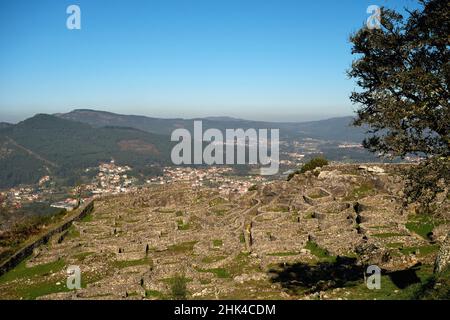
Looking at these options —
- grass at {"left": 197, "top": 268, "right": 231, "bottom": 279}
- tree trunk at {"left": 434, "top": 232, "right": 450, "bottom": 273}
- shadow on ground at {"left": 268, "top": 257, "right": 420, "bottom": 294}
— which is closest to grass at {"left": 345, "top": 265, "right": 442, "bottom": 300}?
shadow on ground at {"left": 268, "top": 257, "right": 420, "bottom": 294}

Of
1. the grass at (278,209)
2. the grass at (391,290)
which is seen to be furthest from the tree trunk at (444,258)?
the grass at (278,209)

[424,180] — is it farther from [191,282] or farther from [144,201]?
[144,201]

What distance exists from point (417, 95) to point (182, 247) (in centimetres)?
2525

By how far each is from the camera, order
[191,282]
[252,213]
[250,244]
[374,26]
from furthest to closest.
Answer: [252,213] → [250,244] → [191,282] → [374,26]

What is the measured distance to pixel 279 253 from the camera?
33312 millimetres

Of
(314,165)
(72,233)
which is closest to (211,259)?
(72,233)

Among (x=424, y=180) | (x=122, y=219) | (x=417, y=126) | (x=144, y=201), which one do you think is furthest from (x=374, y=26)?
(x=144, y=201)

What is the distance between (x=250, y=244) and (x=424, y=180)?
20413mm

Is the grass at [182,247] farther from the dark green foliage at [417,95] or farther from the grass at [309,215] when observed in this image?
the dark green foliage at [417,95]

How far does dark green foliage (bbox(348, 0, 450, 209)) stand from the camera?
721 inches

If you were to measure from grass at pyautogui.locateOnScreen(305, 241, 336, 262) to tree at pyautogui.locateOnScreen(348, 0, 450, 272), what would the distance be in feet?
40.5

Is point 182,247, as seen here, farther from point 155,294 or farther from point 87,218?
point 87,218

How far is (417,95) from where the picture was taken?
63.4 ft
